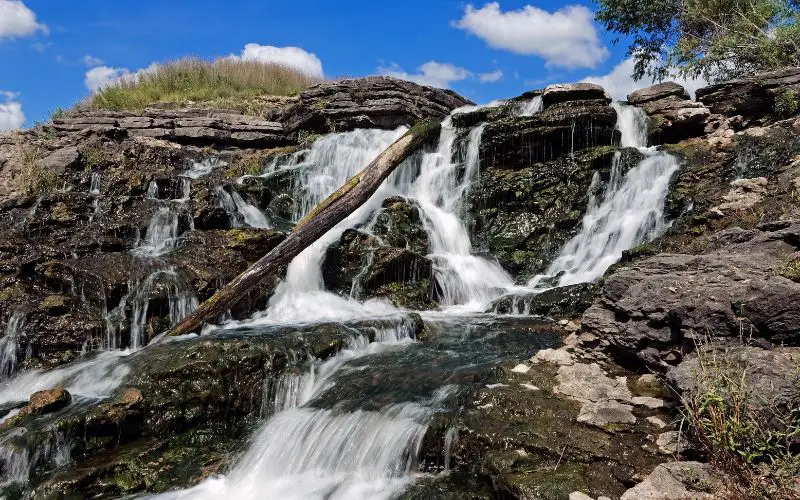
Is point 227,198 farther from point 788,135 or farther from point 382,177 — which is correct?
point 788,135

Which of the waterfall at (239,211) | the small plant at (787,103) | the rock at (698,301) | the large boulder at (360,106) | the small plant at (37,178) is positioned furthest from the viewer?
the large boulder at (360,106)

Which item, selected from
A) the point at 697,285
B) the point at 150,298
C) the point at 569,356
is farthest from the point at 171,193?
the point at 697,285

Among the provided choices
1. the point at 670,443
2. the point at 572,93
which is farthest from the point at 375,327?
the point at 572,93

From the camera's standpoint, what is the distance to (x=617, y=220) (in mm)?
10391

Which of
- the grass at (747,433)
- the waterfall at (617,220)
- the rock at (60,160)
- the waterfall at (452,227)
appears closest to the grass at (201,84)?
the rock at (60,160)

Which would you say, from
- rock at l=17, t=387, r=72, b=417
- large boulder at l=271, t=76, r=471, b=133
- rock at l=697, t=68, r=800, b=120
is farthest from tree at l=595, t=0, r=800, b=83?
rock at l=17, t=387, r=72, b=417

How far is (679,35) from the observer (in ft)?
65.7

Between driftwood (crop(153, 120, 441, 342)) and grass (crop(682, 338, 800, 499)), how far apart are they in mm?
6228

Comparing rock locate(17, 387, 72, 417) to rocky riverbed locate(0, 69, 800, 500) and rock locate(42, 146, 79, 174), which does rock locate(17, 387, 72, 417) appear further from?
rock locate(42, 146, 79, 174)

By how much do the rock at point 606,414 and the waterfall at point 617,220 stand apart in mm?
5448

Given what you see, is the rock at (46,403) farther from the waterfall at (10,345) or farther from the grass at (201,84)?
the grass at (201,84)

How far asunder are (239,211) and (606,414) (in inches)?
366

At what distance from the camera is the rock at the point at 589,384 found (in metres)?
4.26

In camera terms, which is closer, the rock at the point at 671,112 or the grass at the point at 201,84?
the rock at the point at 671,112
